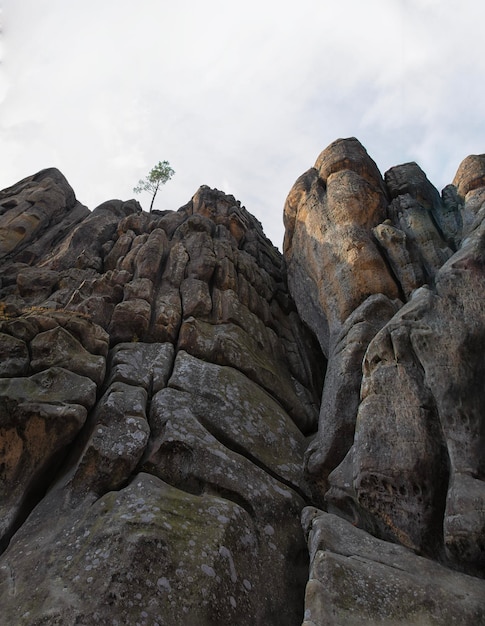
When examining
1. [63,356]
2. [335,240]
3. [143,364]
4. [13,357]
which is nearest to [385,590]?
[143,364]

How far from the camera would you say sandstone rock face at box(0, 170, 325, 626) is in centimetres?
1002

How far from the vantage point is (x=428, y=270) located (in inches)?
848

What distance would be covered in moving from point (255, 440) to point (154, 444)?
12.8 feet

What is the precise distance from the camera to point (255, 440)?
15930 millimetres

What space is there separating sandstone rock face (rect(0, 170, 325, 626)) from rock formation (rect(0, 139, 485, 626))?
65mm

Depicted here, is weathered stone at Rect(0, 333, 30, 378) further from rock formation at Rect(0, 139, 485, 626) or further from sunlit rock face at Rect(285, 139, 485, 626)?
sunlit rock face at Rect(285, 139, 485, 626)

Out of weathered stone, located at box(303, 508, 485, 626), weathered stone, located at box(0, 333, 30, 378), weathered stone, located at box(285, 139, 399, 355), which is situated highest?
weathered stone, located at box(285, 139, 399, 355)

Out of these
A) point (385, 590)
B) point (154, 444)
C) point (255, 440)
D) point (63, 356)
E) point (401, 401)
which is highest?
Answer: point (401, 401)

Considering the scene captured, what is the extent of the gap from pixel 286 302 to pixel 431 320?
1559 centimetres

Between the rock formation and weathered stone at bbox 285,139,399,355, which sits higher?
weathered stone at bbox 285,139,399,355

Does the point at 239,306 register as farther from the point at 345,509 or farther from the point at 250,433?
the point at 345,509

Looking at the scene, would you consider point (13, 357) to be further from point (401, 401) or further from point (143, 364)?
point (401, 401)

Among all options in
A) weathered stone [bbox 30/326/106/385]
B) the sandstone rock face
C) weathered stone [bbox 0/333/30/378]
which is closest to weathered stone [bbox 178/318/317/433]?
the sandstone rock face

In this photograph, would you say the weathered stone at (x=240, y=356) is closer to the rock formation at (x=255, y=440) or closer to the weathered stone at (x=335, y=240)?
the rock formation at (x=255, y=440)
